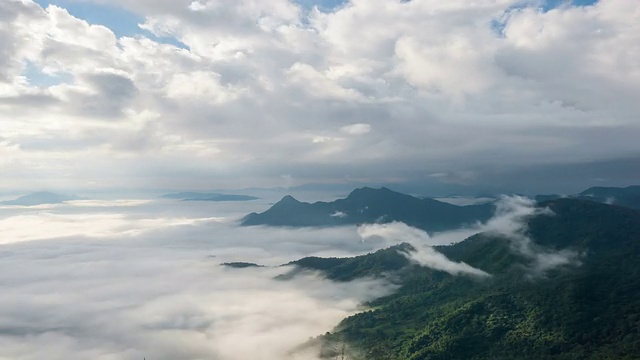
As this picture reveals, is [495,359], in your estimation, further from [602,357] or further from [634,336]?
[634,336]

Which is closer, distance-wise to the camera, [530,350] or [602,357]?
[602,357]

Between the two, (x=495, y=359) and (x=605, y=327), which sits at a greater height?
(x=605, y=327)

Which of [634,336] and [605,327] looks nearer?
[634,336]

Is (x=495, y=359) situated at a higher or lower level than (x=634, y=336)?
lower

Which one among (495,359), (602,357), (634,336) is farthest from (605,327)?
(495,359)

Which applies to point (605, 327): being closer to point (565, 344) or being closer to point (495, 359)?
point (565, 344)

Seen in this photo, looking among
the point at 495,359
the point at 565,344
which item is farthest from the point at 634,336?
the point at 495,359

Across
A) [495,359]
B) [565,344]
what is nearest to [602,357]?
[565,344]

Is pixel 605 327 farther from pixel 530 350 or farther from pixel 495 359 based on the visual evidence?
pixel 495 359
